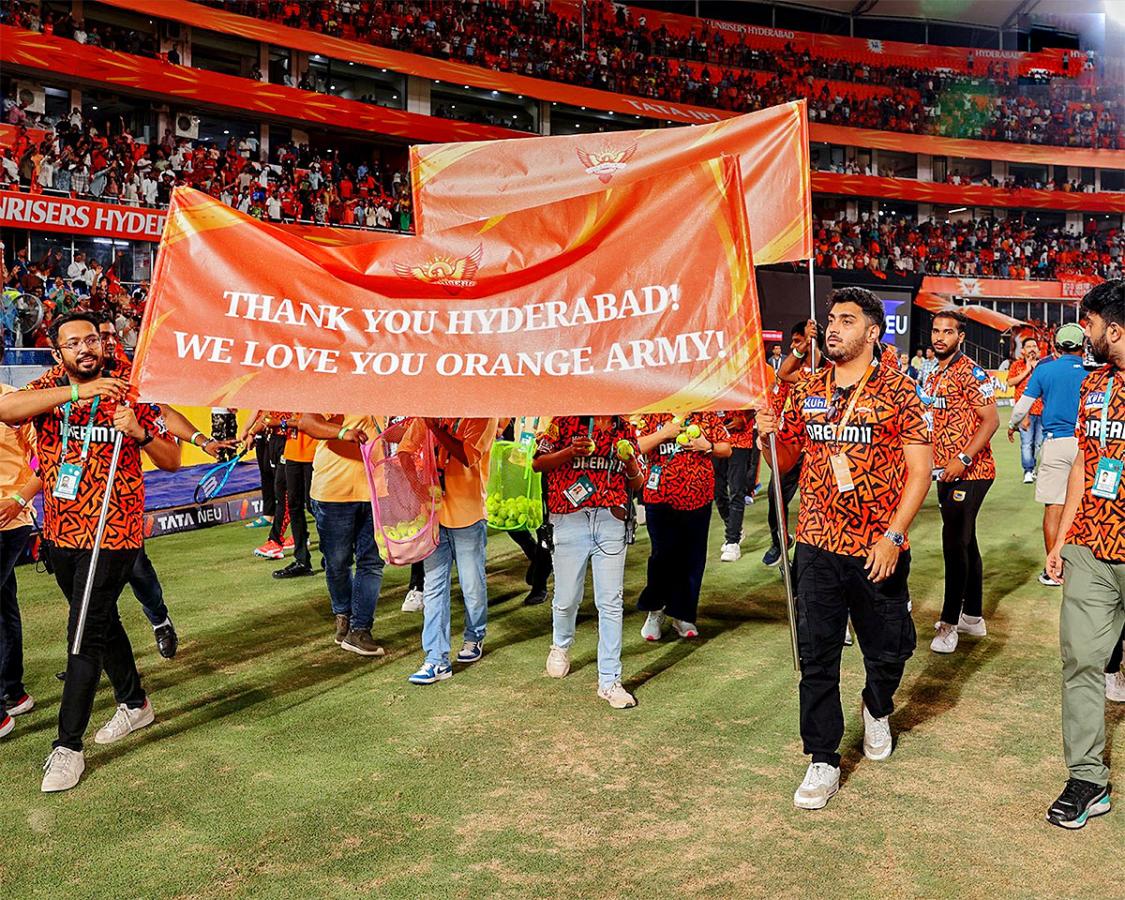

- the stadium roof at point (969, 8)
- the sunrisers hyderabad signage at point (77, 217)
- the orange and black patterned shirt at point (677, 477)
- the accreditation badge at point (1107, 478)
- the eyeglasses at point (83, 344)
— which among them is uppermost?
the stadium roof at point (969, 8)

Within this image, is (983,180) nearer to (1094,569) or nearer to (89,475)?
(1094,569)

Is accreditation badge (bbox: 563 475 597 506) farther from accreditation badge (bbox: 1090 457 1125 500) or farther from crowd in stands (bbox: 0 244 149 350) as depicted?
crowd in stands (bbox: 0 244 149 350)

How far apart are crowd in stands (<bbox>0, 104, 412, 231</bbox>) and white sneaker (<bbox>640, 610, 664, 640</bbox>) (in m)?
14.7

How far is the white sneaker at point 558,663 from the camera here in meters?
5.44

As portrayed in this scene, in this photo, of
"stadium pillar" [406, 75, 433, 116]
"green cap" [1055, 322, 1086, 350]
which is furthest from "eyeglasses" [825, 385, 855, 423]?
"stadium pillar" [406, 75, 433, 116]

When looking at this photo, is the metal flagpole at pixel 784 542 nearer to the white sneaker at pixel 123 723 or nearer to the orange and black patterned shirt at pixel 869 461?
the orange and black patterned shirt at pixel 869 461

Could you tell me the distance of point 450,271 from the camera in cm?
376

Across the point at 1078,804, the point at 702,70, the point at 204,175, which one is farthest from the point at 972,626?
the point at 702,70

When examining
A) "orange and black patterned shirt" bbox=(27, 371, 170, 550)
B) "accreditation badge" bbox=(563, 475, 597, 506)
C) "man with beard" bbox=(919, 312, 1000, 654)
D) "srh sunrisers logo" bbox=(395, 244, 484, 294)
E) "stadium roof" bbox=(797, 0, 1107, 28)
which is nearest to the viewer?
"srh sunrisers logo" bbox=(395, 244, 484, 294)

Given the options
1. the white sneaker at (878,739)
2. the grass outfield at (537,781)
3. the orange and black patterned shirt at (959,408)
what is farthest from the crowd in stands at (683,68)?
the white sneaker at (878,739)

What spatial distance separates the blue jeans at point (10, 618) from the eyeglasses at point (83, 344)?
3.82ft

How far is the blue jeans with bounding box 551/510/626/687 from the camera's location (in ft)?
16.6

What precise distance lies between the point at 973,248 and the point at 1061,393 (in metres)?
35.4

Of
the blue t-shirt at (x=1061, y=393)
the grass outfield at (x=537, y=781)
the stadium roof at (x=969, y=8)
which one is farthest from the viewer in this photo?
the stadium roof at (x=969, y=8)
